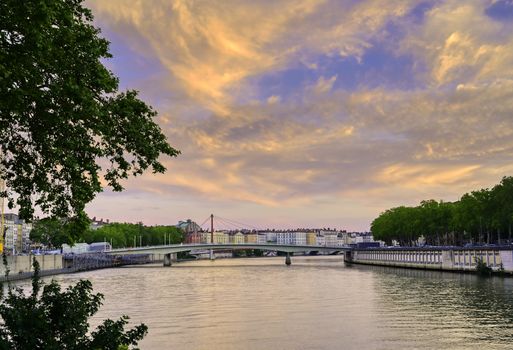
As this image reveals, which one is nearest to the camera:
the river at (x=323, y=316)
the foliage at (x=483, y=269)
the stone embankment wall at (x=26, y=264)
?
the river at (x=323, y=316)

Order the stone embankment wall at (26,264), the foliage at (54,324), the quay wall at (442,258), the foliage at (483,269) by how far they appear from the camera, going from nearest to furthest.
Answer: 1. the foliage at (54,324)
2. the foliage at (483,269)
3. the quay wall at (442,258)
4. the stone embankment wall at (26,264)

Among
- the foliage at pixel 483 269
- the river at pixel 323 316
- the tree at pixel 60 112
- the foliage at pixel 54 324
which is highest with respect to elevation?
the tree at pixel 60 112

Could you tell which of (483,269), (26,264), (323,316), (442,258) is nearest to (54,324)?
(323,316)

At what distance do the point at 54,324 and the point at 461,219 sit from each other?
369 feet

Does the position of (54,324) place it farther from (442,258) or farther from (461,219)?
(461,219)

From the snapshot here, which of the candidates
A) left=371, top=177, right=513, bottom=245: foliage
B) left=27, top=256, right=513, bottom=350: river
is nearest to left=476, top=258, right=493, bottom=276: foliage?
left=371, top=177, right=513, bottom=245: foliage

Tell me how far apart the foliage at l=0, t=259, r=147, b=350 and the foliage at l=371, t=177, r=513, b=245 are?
94329 millimetres

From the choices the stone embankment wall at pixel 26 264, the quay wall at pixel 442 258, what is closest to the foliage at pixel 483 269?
the quay wall at pixel 442 258

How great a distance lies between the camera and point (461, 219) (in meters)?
114

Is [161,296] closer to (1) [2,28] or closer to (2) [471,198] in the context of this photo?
(1) [2,28]

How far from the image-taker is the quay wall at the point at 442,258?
85.7 metres

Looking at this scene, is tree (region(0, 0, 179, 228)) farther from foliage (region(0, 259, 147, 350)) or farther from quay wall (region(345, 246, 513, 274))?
quay wall (region(345, 246, 513, 274))

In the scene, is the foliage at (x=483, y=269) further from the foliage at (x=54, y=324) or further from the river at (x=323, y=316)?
the foliage at (x=54, y=324)

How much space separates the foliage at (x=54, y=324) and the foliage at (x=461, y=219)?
309 ft
